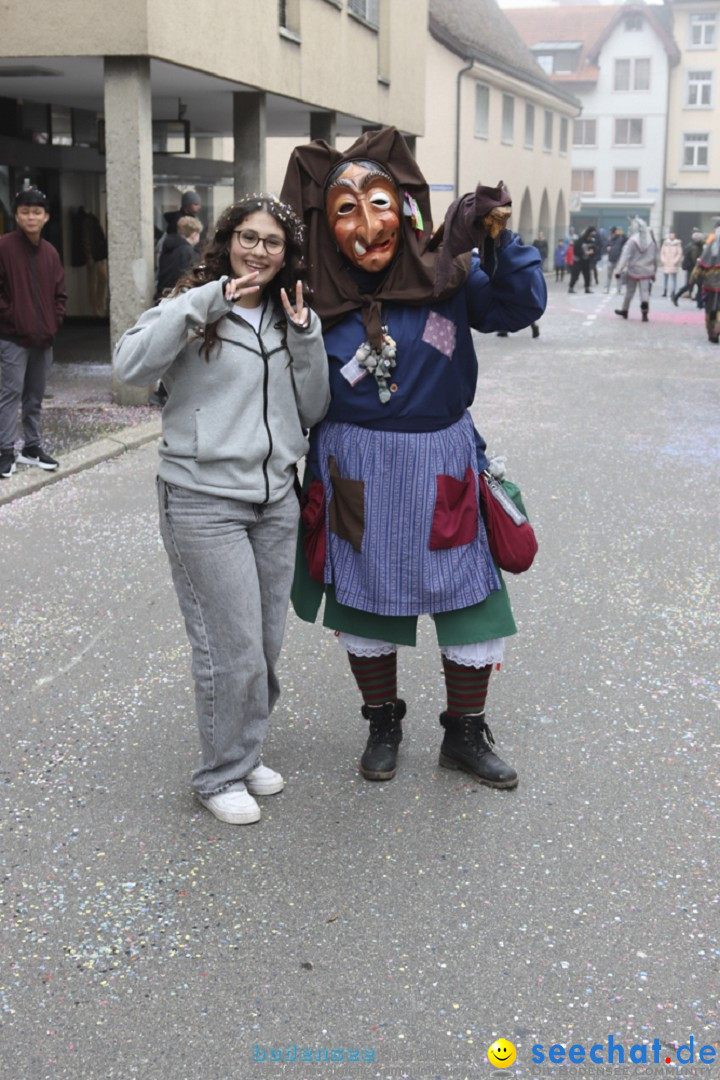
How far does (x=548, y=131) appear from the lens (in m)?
48.6

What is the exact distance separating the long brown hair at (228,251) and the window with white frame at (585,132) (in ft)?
210

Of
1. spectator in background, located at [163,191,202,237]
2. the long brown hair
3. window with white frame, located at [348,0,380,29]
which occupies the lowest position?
the long brown hair

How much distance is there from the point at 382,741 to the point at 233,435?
115 centimetres

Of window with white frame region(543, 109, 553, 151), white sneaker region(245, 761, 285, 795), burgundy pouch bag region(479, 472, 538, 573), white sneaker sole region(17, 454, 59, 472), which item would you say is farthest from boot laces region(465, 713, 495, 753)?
window with white frame region(543, 109, 553, 151)

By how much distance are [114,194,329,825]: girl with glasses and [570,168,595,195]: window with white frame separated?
6419 centimetres

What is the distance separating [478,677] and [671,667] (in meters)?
1.42

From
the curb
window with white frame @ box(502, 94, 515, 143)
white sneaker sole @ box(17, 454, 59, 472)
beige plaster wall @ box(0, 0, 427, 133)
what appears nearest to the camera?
the curb

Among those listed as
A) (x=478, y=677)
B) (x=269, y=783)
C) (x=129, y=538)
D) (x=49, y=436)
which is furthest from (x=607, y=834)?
(x=49, y=436)

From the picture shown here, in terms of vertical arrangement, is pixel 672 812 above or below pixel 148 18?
below

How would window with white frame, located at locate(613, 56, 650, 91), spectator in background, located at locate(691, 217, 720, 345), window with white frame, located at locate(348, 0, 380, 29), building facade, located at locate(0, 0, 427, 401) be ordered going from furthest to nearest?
window with white frame, located at locate(613, 56, 650, 91)
window with white frame, located at locate(348, 0, 380, 29)
spectator in background, located at locate(691, 217, 720, 345)
building facade, located at locate(0, 0, 427, 401)

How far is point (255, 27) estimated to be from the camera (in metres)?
13.9

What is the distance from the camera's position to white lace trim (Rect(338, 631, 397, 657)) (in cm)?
389

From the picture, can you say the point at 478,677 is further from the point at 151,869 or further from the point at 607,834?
the point at 151,869

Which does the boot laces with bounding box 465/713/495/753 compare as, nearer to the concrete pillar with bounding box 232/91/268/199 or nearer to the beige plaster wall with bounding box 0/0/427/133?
the beige plaster wall with bounding box 0/0/427/133
